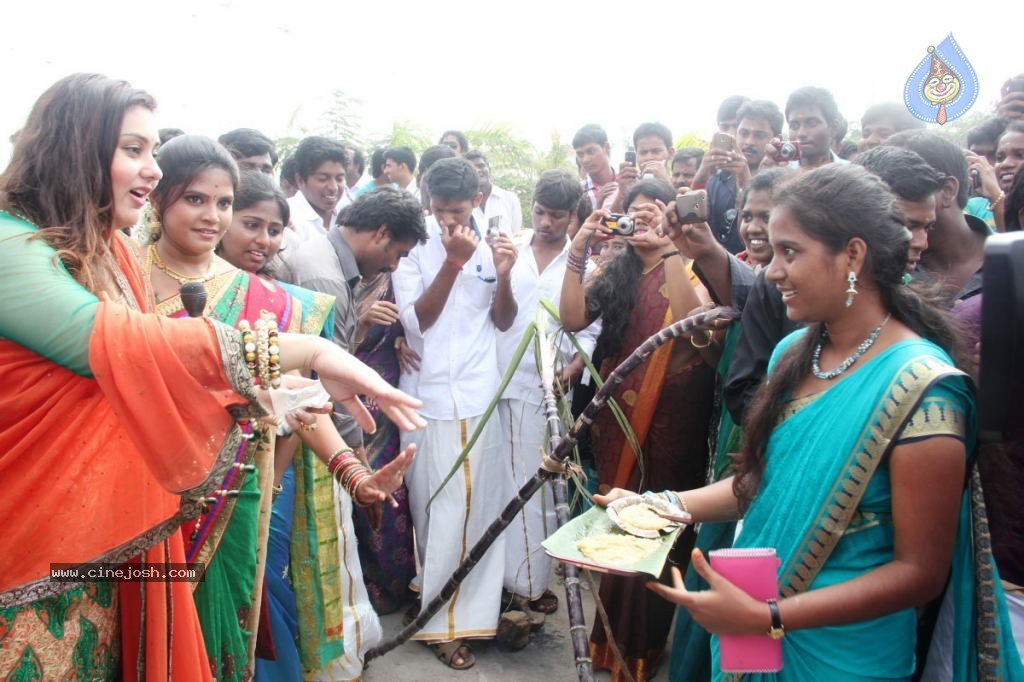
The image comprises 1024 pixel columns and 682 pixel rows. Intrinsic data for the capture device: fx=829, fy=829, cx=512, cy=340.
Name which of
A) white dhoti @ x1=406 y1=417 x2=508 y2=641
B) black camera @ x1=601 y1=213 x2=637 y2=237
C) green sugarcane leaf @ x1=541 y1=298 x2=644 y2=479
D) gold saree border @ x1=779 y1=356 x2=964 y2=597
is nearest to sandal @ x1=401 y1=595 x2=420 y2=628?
white dhoti @ x1=406 y1=417 x2=508 y2=641

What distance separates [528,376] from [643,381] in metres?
0.79

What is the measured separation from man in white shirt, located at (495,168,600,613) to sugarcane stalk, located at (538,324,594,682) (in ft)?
1.38

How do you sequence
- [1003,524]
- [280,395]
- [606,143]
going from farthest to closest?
[606,143], [1003,524], [280,395]

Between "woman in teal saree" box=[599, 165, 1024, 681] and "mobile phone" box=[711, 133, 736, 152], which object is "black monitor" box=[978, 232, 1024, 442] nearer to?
"woman in teal saree" box=[599, 165, 1024, 681]

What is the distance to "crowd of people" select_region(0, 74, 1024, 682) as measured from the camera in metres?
1.62

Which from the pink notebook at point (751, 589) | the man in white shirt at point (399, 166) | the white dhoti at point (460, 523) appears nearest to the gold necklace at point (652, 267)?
the white dhoti at point (460, 523)

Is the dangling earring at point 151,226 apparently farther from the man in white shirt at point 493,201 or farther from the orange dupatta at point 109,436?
the man in white shirt at point 493,201

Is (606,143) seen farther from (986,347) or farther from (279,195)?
(986,347)

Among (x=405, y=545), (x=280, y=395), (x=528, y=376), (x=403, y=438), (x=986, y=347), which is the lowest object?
(x=405, y=545)

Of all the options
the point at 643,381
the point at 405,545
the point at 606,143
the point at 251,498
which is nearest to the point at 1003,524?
the point at 643,381

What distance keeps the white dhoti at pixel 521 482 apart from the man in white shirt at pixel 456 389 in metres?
0.08

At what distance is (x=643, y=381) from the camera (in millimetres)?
3271

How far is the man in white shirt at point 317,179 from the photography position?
15.2 feet

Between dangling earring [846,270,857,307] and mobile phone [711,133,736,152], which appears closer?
dangling earring [846,270,857,307]
